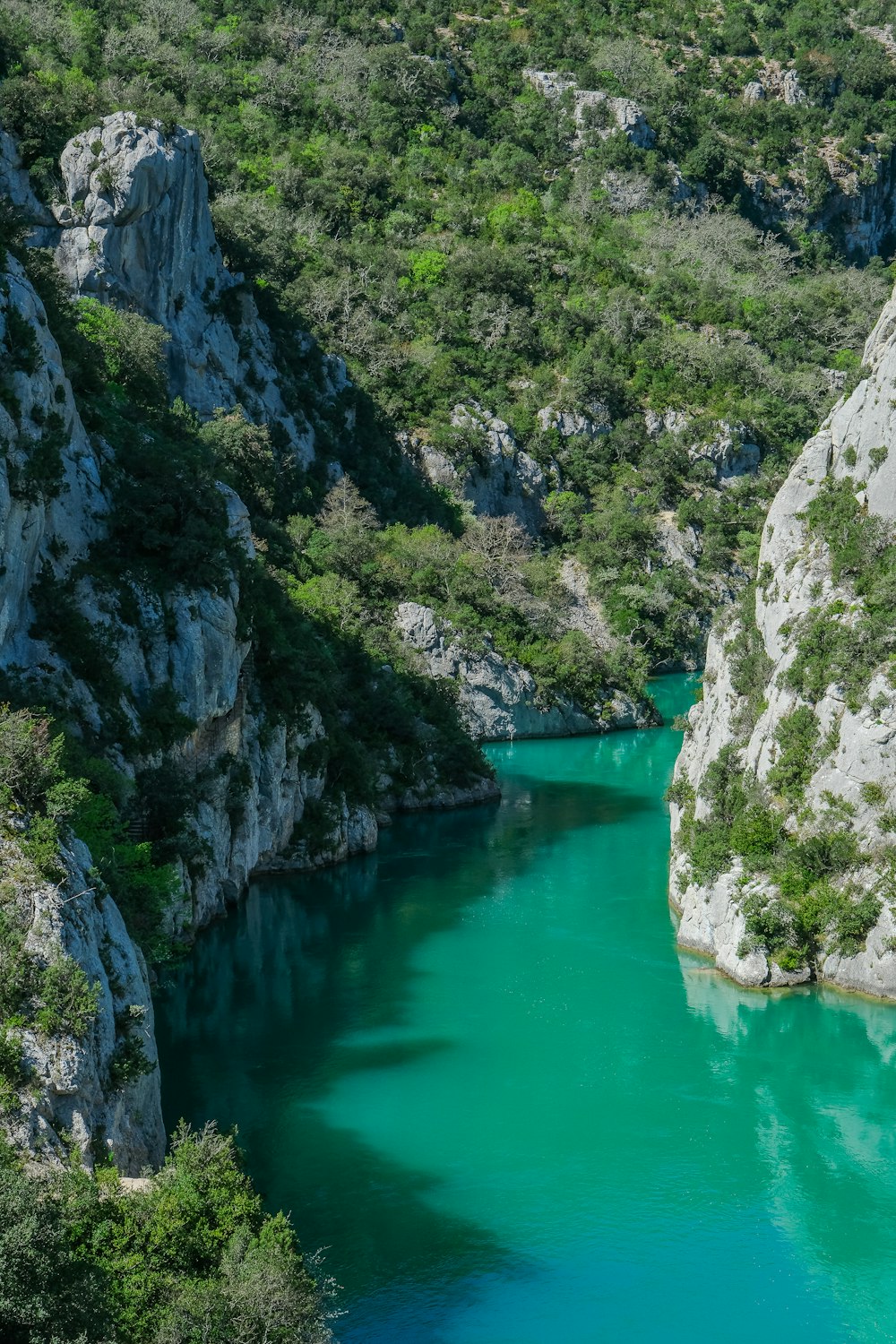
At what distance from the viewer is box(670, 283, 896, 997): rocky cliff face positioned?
3719cm

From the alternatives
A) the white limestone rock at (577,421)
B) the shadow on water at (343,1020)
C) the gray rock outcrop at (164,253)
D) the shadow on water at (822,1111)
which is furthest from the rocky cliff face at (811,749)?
the white limestone rock at (577,421)

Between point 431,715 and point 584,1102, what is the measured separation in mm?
34027

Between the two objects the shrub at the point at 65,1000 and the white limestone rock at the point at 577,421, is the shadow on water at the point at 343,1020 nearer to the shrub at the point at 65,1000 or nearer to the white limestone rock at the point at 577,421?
the shrub at the point at 65,1000

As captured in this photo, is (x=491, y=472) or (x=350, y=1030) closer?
(x=350, y=1030)

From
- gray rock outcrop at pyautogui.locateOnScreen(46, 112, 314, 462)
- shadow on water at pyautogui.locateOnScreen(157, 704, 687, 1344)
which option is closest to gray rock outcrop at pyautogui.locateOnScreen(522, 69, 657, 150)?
gray rock outcrop at pyautogui.locateOnScreen(46, 112, 314, 462)

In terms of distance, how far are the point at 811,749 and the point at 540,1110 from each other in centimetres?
1507

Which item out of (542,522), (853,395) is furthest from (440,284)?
(853,395)

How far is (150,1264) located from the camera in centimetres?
1806

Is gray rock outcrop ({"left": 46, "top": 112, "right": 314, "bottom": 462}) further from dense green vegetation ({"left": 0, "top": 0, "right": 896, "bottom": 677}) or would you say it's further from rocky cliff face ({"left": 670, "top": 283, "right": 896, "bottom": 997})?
rocky cliff face ({"left": 670, "top": 283, "right": 896, "bottom": 997})

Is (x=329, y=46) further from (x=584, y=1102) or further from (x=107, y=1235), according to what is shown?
(x=107, y=1235)

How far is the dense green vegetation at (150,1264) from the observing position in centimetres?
1608

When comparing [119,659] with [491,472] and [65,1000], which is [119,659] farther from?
[491,472]

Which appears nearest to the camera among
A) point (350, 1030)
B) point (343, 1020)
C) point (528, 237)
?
point (350, 1030)

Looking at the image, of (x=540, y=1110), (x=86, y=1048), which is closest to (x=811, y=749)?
(x=540, y=1110)
